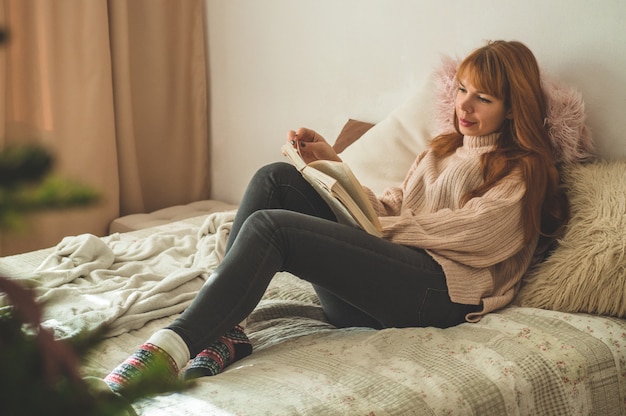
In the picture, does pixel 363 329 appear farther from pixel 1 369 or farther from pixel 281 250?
pixel 1 369

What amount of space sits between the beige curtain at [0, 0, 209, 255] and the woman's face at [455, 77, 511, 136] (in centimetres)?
161

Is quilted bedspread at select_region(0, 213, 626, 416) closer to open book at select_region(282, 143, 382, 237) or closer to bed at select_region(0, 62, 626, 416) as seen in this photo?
bed at select_region(0, 62, 626, 416)

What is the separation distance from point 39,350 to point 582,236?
1.48 metres

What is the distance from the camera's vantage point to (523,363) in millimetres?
1398

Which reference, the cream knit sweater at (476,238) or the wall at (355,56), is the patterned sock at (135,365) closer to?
the cream knit sweater at (476,238)

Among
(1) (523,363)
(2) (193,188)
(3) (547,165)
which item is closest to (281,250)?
(1) (523,363)

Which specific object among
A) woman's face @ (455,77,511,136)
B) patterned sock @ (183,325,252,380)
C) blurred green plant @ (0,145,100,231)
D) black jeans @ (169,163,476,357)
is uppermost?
blurred green plant @ (0,145,100,231)

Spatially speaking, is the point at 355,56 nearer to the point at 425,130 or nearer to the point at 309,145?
the point at 425,130

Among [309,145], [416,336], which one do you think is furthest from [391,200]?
[416,336]

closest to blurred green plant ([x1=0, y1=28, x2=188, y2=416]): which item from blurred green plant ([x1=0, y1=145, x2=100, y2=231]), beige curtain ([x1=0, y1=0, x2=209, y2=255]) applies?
blurred green plant ([x1=0, y1=145, x2=100, y2=231])

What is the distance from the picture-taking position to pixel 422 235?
5.32 ft

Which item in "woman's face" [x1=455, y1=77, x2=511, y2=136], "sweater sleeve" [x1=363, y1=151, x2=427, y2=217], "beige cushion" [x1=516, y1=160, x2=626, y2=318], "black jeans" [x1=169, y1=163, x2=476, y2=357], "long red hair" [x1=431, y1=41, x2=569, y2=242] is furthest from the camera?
"sweater sleeve" [x1=363, y1=151, x2=427, y2=217]

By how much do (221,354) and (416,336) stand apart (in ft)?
1.34

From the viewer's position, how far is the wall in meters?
1.84
